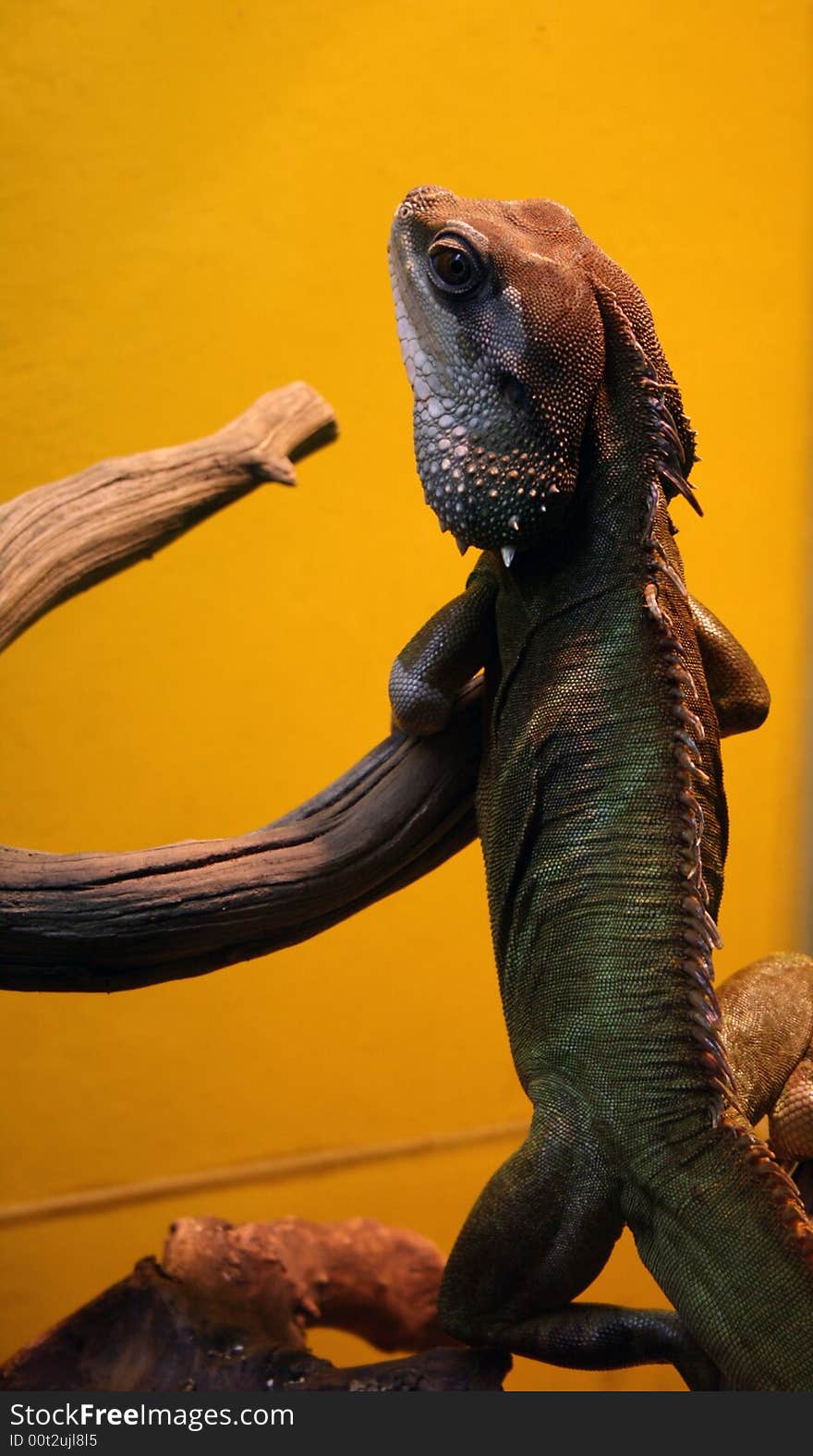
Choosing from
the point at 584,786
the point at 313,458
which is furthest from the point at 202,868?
the point at 313,458

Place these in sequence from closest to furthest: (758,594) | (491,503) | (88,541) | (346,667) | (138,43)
Answer: (491,503) < (88,541) < (138,43) < (346,667) < (758,594)

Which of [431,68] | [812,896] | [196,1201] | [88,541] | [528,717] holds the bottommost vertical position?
[196,1201]

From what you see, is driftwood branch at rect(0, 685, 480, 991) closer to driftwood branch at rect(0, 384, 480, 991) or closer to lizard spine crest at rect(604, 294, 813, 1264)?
driftwood branch at rect(0, 384, 480, 991)

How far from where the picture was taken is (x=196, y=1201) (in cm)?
446

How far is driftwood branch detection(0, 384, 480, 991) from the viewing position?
7.45ft

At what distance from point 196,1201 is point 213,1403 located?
2.21 metres

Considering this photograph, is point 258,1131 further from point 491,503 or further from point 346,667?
point 491,503

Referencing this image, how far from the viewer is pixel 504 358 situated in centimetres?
219

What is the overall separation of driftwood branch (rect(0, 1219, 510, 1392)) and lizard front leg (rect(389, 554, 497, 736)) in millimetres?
1226

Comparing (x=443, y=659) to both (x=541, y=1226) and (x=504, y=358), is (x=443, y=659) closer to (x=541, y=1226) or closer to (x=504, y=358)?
(x=504, y=358)

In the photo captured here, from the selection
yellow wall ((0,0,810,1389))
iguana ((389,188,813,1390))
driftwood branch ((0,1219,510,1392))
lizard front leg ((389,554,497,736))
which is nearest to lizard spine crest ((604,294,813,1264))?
iguana ((389,188,813,1390))

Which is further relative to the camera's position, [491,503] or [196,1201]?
[196,1201]

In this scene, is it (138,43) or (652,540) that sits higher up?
(138,43)

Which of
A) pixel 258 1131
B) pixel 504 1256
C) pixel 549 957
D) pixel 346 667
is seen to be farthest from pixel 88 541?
pixel 258 1131
